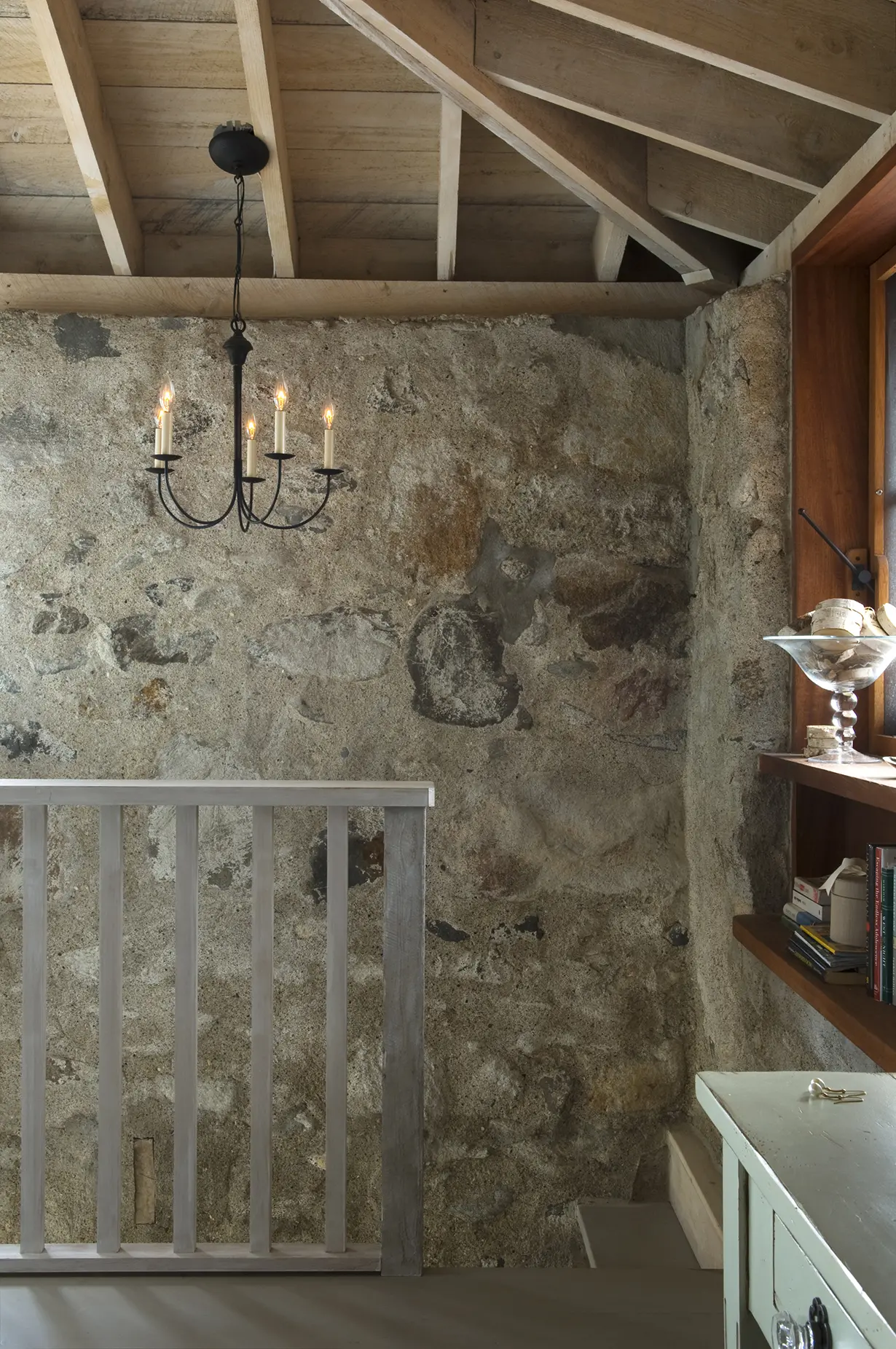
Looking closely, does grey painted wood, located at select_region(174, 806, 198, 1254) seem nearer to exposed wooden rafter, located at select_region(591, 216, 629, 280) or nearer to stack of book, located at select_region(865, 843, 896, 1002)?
stack of book, located at select_region(865, 843, 896, 1002)

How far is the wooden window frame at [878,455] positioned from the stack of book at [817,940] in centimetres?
34

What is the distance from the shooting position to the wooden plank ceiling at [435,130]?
6.12 ft

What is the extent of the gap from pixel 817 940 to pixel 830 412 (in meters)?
1.10

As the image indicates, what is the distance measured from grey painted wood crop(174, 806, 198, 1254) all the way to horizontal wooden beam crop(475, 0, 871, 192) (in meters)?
1.55

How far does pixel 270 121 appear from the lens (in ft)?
7.52

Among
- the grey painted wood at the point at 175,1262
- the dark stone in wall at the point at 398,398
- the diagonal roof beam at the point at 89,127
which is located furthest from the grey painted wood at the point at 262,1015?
the diagonal roof beam at the point at 89,127

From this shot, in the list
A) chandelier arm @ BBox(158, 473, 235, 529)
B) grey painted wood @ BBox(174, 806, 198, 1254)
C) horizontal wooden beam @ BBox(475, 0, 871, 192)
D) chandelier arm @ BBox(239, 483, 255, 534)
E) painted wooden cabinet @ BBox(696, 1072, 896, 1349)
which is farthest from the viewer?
chandelier arm @ BBox(158, 473, 235, 529)

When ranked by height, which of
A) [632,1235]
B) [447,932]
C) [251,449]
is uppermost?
[251,449]

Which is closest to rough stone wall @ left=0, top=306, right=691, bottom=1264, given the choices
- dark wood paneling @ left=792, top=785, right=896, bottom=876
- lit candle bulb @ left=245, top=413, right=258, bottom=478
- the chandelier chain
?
the chandelier chain

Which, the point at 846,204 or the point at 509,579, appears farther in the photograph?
the point at 509,579

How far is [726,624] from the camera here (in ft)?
8.03

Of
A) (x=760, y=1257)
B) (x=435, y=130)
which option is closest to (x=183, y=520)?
Result: (x=435, y=130)

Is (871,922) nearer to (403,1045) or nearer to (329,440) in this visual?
(403,1045)

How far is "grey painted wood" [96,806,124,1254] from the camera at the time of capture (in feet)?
5.76
